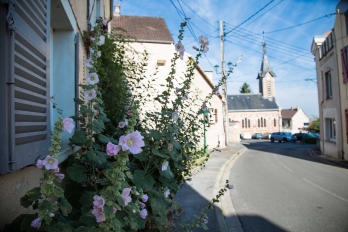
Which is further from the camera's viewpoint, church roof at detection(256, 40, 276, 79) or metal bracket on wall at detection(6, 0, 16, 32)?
church roof at detection(256, 40, 276, 79)

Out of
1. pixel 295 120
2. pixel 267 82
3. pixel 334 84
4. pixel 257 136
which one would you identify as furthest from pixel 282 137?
pixel 295 120

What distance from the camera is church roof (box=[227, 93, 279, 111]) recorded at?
60719 mm

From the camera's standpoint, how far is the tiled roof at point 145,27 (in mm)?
16109

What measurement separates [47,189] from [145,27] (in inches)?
701

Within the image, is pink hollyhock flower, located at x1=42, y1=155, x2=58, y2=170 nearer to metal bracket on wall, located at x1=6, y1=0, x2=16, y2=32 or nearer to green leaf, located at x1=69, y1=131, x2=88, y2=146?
green leaf, located at x1=69, y1=131, x2=88, y2=146

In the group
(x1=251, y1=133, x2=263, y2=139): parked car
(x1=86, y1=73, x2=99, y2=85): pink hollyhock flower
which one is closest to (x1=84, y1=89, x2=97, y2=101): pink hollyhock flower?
(x1=86, y1=73, x2=99, y2=85): pink hollyhock flower

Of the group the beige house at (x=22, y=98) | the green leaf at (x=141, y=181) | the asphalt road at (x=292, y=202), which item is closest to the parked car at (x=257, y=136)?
the asphalt road at (x=292, y=202)

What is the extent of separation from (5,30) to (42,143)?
0.80m

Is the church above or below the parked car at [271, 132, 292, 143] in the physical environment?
above

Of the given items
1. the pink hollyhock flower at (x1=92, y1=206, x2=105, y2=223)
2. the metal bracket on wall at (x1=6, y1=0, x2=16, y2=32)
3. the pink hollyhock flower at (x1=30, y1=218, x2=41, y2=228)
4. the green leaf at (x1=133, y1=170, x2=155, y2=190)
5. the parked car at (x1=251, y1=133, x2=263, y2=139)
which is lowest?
the parked car at (x1=251, y1=133, x2=263, y2=139)

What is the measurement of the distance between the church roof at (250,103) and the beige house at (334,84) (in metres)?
42.2

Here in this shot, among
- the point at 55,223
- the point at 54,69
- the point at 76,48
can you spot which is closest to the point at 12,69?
the point at 55,223

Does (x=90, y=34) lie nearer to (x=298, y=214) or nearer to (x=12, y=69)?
(x=12, y=69)

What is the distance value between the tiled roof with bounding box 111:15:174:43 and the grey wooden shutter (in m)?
14.0
